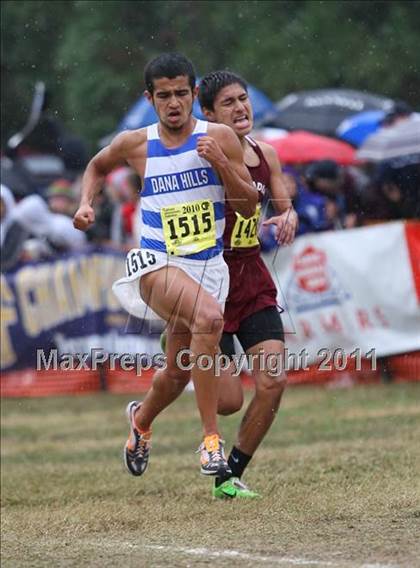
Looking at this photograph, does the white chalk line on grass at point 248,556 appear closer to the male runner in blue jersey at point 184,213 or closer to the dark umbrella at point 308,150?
the male runner in blue jersey at point 184,213

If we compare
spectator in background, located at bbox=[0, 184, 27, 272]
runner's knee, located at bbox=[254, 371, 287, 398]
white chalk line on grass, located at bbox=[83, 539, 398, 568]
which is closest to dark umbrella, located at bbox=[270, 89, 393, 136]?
spectator in background, located at bbox=[0, 184, 27, 272]

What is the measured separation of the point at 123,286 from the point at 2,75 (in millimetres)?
13546

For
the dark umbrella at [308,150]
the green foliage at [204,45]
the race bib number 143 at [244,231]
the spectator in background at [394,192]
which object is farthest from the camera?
the green foliage at [204,45]

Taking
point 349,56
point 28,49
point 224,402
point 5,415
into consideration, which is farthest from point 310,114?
point 224,402

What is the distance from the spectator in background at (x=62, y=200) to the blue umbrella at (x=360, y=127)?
10.2ft

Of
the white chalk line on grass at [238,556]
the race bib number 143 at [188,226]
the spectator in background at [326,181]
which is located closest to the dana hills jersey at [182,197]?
the race bib number 143 at [188,226]

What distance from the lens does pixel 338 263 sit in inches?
518

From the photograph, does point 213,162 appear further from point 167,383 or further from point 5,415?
point 5,415

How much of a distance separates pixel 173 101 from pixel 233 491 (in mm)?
2089

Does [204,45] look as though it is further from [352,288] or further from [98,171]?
[98,171]

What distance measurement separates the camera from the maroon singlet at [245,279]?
730 cm

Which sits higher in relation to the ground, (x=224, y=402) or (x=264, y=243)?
(x=264, y=243)

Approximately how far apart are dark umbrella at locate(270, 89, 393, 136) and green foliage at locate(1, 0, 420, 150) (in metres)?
1.06

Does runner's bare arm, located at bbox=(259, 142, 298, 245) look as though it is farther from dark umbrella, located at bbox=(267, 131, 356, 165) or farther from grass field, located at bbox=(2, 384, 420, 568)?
dark umbrella, located at bbox=(267, 131, 356, 165)
